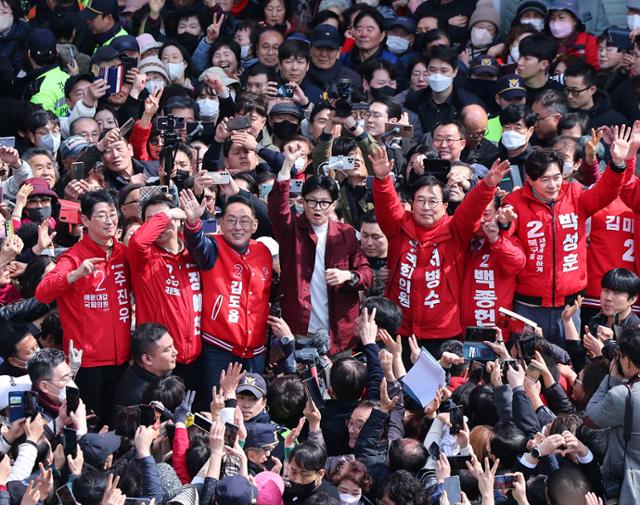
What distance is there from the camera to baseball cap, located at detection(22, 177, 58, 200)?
10.7 m

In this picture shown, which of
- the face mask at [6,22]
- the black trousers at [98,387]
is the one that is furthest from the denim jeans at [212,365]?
the face mask at [6,22]

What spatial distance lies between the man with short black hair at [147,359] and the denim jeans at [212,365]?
16.4 inches

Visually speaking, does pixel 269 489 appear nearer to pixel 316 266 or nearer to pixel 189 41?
pixel 316 266

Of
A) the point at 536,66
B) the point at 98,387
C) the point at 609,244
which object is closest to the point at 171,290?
the point at 98,387

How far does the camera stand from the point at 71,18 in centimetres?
1383

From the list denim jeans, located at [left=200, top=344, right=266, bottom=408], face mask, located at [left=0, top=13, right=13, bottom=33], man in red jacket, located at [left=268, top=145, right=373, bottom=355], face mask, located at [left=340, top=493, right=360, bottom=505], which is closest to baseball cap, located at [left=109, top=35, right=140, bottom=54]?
face mask, located at [left=0, top=13, right=13, bottom=33]

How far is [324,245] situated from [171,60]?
3.80 m

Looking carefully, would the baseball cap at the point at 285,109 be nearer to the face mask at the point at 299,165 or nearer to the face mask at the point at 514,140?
the face mask at the point at 299,165

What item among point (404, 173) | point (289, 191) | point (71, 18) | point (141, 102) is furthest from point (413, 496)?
point (71, 18)

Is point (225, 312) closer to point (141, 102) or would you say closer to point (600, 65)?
point (141, 102)

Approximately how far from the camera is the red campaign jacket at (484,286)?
10172 millimetres

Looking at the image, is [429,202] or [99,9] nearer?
[429,202]

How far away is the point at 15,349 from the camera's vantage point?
964cm

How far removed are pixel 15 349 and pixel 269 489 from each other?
230 cm
